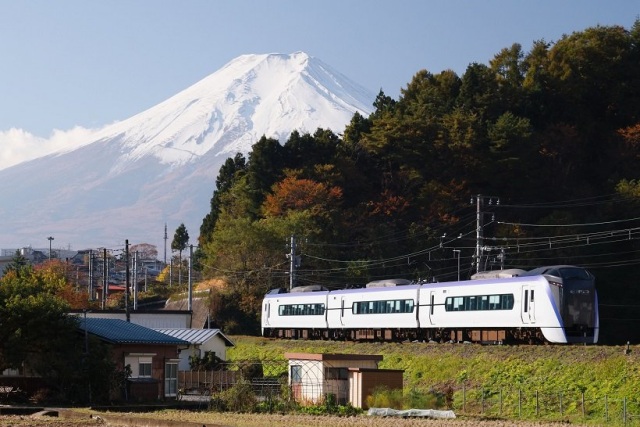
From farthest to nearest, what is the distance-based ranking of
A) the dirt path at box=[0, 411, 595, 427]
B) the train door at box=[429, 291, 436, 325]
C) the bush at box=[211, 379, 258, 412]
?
1. the train door at box=[429, 291, 436, 325]
2. the bush at box=[211, 379, 258, 412]
3. the dirt path at box=[0, 411, 595, 427]

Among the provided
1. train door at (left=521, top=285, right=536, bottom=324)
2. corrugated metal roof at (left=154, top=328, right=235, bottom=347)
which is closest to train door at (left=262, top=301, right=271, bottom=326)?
corrugated metal roof at (left=154, top=328, right=235, bottom=347)

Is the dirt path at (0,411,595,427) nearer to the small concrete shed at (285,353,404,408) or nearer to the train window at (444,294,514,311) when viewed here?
the small concrete shed at (285,353,404,408)

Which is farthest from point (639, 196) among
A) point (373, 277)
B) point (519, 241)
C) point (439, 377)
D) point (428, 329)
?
point (439, 377)

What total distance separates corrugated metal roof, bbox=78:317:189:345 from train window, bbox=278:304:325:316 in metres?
12.0

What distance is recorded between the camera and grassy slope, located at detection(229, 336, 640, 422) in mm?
26844

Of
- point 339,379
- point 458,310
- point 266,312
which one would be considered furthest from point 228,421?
point 266,312

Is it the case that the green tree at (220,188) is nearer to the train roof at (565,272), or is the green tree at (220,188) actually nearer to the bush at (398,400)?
the train roof at (565,272)

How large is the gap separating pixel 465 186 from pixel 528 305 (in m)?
24.0

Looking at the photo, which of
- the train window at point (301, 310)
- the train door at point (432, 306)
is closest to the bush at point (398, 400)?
the train door at point (432, 306)

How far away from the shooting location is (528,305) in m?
33.2

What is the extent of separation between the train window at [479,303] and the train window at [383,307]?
230cm

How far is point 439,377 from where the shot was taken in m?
32.3

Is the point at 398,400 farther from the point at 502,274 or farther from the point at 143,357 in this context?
the point at 502,274

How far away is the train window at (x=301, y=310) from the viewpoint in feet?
144
